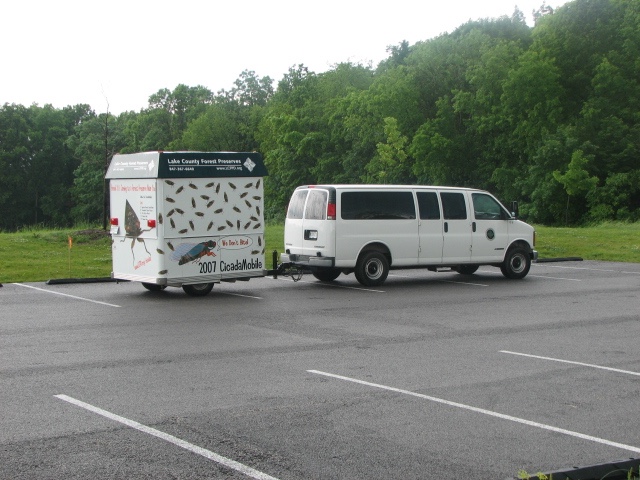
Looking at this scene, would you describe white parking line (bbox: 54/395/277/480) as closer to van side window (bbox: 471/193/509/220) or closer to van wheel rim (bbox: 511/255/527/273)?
van side window (bbox: 471/193/509/220)

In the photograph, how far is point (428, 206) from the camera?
64.7 feet

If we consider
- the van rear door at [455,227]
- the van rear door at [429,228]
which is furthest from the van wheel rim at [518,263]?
the van rear door at [429,228]

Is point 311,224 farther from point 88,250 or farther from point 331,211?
point 88,250

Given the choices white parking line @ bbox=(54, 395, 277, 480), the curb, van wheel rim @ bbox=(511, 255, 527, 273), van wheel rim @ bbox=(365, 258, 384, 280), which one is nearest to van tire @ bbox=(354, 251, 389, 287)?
van wheel rim @ bbox=(365, 258, 384, 280)

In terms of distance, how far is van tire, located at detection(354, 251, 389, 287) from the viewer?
18781 mm

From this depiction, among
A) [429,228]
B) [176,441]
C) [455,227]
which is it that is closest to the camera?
[176,441]

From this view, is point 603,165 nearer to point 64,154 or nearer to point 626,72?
point 626,72

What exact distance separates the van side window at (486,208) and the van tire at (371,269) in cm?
284

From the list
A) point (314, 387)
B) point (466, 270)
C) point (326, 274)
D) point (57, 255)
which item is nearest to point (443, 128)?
point (57, 255)

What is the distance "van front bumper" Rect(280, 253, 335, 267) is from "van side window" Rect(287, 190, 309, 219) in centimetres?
88

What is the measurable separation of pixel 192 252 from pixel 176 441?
404 inches

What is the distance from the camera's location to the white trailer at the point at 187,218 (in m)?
16.7

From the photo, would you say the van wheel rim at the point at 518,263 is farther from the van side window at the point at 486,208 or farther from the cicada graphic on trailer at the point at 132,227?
the cicada graphic on trailer at the point at 132,227

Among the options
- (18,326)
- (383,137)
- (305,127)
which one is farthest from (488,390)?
(305,127)
